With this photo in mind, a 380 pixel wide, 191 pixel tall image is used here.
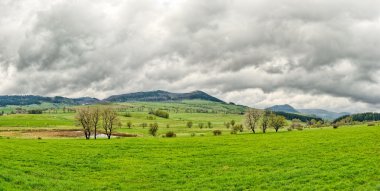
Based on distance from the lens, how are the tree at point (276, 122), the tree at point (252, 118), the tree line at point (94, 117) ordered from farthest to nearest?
the tree at point (252, 118)
the tree at point (276, 122)
the tree line at point (94, 117)

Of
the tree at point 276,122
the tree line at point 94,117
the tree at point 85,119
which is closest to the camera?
the tree at point 85,119

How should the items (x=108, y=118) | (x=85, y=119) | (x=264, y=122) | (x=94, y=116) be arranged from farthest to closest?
(x=264, y=122) → (x=108, y=118) → (x=94, y=116) → (x=85, y=119)

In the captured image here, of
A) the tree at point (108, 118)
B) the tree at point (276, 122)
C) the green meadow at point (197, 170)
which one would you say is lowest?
the green meadow at point (197, 170)

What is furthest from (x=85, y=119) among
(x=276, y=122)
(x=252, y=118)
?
(x=276, y=122)

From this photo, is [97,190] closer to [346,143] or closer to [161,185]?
[161,185]

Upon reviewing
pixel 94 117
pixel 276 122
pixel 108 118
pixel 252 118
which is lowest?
pixel 276 122

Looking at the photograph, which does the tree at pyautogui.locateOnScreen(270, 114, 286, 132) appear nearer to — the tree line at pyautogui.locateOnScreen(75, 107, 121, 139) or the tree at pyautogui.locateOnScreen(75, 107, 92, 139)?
the tree line at pyautogui.locateOnScreen(75, 107, 121, 139)

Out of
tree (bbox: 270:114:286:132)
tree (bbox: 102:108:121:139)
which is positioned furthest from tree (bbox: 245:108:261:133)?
tree (bbox: 102:108:121:139)

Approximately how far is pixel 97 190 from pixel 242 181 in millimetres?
14206

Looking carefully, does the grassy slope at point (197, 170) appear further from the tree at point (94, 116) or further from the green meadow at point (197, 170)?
the tree at point (94, 116)

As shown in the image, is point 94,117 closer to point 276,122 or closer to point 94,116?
point 94,116

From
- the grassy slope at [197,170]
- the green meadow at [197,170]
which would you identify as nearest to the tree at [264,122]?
the grassy slope at [197,170]

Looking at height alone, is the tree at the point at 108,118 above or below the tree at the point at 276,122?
above

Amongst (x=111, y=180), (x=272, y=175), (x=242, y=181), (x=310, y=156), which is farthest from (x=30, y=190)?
(x=310, y=156)
